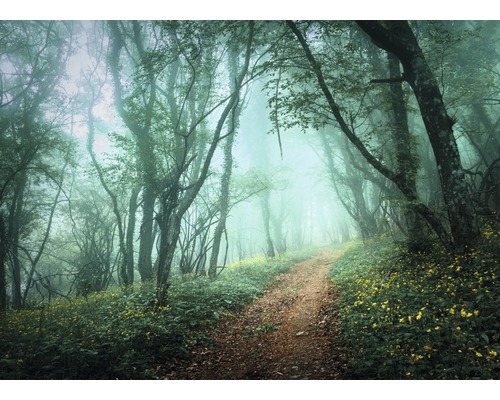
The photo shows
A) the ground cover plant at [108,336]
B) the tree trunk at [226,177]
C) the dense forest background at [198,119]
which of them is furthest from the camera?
the tree trunk at [226,177]

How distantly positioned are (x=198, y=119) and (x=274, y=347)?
22.2 ft

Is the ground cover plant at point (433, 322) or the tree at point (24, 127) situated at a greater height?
the tree at point (24, 127)

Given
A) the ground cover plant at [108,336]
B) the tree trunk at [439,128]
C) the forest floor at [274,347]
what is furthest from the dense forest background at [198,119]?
the forest floor at [274,347]

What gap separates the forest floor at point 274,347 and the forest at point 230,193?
0.04 meters

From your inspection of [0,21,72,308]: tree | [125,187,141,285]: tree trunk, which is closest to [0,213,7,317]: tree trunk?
[0,21,72,308]: tree

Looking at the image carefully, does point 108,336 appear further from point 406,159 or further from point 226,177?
point 226,177

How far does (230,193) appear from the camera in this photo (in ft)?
46.0

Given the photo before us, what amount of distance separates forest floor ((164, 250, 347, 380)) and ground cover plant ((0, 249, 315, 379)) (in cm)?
36

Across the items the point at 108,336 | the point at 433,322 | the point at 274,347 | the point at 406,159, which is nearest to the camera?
the point at 433,322

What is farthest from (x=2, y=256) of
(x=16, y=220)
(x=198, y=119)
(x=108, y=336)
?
(x=198, y=119)

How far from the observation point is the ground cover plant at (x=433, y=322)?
9.86ft

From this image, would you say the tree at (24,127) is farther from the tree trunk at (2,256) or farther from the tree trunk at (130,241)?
the tree trunk at (130,241)
